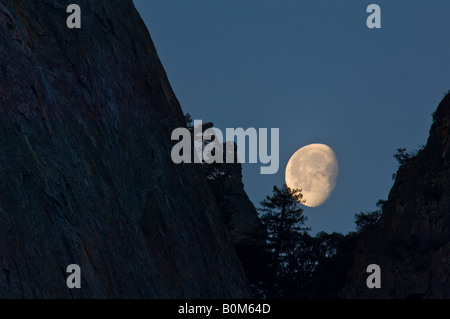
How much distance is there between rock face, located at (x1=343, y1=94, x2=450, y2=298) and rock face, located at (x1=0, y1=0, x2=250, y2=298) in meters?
13.4

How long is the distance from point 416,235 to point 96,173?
3073cm

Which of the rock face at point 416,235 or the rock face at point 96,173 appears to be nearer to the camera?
the rock face at point 96,173

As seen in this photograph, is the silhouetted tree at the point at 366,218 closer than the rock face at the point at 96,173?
No

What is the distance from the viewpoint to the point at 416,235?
53.8 m

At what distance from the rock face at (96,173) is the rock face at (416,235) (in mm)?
13434

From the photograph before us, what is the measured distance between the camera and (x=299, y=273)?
197ft

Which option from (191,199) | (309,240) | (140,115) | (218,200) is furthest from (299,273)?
(140,115)

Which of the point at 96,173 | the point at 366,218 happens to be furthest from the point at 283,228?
the point at 96,173

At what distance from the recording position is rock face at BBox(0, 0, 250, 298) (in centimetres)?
2522

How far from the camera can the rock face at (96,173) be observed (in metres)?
25.2

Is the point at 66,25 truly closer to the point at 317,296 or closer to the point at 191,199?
the point at 191,199

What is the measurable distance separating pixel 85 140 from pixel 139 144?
21.4ft

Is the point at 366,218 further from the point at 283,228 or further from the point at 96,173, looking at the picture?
the point at 96,173

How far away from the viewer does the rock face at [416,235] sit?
50969 mm
